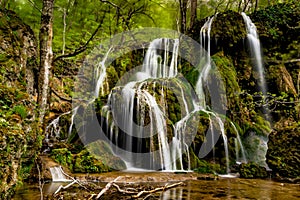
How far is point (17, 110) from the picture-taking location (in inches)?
153

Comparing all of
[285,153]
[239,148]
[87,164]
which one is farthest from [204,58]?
[87,164]

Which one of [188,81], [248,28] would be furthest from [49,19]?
[248,28]

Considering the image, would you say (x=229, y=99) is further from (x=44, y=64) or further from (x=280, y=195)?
(x=44, y=64)

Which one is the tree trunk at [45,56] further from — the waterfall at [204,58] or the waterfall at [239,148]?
the waterfall at [204,58]

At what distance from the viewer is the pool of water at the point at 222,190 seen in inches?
219

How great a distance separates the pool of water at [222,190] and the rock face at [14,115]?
1303 mm

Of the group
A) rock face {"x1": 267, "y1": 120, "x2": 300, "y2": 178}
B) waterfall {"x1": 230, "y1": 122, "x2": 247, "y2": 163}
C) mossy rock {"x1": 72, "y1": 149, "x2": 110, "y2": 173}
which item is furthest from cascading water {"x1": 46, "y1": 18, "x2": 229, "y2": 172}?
rock face {"x1": 267, "y1": 120, "x2": 300, "y2": 178}

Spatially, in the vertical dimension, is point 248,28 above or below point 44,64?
→ above

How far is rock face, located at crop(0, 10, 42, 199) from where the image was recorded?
3248mm

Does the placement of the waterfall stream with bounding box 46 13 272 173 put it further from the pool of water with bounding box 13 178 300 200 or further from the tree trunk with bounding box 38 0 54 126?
the tree trunk with bounding box 38 0 54 126

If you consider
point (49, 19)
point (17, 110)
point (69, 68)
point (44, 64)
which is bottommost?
point (17, 110)

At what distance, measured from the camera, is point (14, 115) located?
3.78 m

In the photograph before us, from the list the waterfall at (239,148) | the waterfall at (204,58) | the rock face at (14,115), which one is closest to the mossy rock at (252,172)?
the waterfall at (239,148)

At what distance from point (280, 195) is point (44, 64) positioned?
5.53 meters
